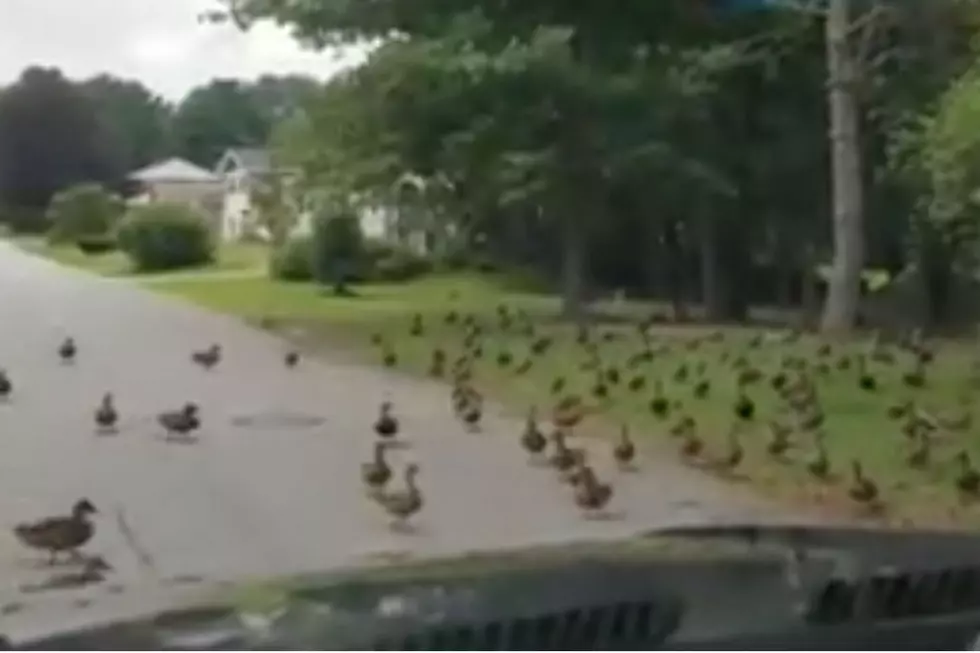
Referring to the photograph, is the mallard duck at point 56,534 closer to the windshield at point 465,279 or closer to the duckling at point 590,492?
the windshield at point 465,279

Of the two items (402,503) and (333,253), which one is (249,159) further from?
(402,503)

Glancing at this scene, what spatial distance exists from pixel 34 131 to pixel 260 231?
427 millimetres

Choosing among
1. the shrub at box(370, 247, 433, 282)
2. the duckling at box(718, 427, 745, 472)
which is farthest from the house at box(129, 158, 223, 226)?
the duckling at box(718, 427, 745, 472)

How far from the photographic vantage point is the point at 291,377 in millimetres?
3246

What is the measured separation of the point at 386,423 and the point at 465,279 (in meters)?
0.48

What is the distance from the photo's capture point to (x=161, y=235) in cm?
291

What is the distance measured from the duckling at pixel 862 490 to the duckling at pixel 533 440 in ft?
1.68

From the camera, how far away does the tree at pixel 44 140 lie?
111 inches

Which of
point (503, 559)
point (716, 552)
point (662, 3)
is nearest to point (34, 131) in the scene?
point (503, 559)

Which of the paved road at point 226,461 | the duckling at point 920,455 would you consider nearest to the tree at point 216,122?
the paved road at point 226,461

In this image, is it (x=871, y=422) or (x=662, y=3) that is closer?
(x=871, y=422)

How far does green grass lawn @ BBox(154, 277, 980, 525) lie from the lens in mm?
3211

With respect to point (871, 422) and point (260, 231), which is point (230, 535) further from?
point (871, 422)

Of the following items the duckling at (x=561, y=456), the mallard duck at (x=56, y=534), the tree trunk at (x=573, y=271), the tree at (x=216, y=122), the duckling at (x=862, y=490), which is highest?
the tree at (x=216, y=122)
